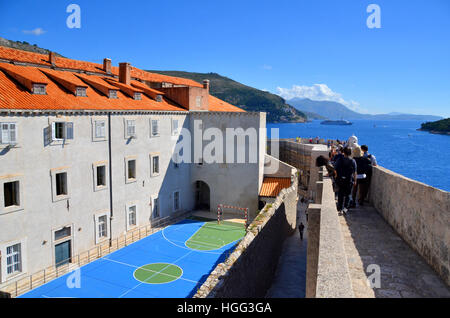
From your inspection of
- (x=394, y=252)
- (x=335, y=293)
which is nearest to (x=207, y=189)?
(x=394, y=252)

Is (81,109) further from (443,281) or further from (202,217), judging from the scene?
(443,281)

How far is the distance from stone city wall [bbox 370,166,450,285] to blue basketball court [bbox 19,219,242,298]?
14049mm

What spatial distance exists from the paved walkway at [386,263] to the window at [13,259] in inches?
780

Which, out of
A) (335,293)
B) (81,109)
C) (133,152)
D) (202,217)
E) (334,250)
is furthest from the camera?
(202,217)

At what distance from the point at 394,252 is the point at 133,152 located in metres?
25.7

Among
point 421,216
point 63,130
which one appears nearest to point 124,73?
point 63,130

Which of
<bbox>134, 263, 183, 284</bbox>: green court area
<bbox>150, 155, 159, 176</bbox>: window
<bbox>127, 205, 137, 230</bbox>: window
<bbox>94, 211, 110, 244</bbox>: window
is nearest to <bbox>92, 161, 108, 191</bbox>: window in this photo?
<bbox>94, 211, 110, 244</bbox>: window

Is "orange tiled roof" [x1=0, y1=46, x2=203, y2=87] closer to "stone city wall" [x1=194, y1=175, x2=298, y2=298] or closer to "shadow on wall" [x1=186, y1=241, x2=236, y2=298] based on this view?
"shadow on wall" [x1=186, y1=241, x2=236, y2=298]

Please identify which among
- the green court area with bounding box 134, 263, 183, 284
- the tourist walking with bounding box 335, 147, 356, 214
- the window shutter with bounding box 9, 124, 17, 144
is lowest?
the green court area with bounding box 134, 263, 183, 284

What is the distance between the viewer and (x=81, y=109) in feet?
84.7

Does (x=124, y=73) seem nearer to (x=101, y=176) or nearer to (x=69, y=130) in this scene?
(x=101, y=176)

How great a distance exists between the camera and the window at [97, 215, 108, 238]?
92.6 feet

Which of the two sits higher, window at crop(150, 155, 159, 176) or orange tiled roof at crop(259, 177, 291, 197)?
window at crop(150, 155, 159, 176)

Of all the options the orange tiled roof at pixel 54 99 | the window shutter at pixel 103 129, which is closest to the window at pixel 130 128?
the orange tiled roof at pixel 54 99
